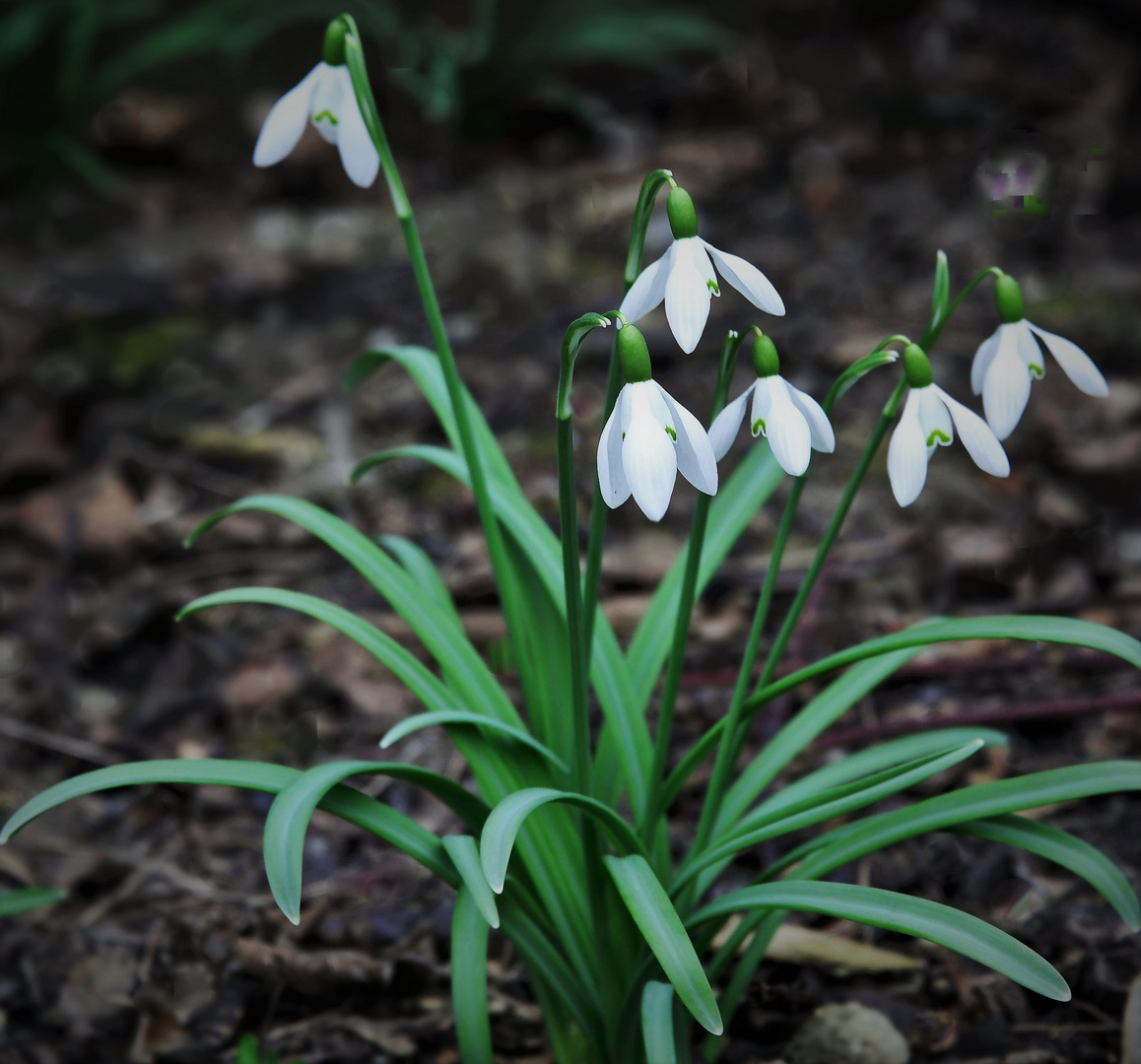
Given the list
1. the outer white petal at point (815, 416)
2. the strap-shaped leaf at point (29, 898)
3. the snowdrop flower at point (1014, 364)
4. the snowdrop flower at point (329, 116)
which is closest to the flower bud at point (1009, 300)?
the snowdrop flower at point (1014, 364)

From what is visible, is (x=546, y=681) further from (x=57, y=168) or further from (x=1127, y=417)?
(x=57, y=168)

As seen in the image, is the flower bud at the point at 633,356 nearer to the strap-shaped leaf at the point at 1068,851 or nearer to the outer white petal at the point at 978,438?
the outer white petal at the point at 978,438

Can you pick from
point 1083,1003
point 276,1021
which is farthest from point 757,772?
point 276,1021

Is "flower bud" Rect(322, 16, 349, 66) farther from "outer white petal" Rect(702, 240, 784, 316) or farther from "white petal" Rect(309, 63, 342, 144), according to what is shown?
"outer white petal" Rect(702, 240, 784, 316)

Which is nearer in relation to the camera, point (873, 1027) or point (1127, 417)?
point (873, 1027)

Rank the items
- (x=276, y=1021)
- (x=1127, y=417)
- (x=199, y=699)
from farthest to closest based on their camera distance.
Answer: (x=1127, y=417) → (x=199, y=699) → (x=276, y=1021)

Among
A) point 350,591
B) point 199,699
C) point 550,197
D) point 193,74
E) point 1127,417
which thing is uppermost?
point 193,74
